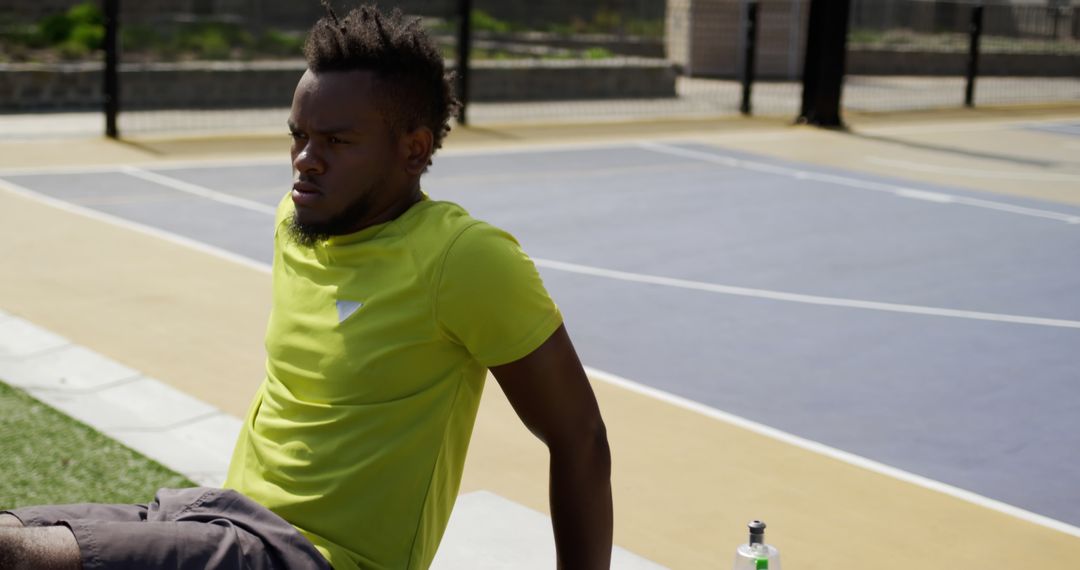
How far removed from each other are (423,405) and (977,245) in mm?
8814

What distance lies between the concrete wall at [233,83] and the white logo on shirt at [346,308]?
16353 millimetres

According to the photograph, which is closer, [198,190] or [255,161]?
[198,190]

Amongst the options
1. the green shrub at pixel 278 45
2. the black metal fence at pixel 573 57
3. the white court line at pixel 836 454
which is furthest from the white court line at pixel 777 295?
the green shrub at pixel 278 45

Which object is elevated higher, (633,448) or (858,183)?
(858,183)

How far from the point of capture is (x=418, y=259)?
8.81 ft

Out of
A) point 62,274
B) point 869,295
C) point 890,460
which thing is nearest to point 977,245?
point 869,295

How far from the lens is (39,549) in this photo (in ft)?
7.36

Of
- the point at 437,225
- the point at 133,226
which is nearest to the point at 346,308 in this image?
the point at 437,225

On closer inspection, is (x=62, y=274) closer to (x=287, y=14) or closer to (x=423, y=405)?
(x=423, y=405)

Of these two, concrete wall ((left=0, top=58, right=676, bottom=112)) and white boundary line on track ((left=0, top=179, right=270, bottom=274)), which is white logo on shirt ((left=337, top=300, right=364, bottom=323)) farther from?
concrete wall ((left=0, top=58, right=676, bottom=112))

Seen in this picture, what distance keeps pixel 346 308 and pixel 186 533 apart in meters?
0.56

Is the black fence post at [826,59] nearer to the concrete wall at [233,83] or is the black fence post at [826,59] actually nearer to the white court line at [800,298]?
the concrete wall at [233,83]

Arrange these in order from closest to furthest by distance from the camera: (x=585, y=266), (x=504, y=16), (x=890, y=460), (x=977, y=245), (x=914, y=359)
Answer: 1. (x=890, y=460)
2. (x=914, y=359)
3. (x=585, y=266)
4. (x=977, y=245)
5. (x=504, y=16)

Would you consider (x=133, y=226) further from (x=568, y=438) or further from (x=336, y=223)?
(x=568, y=438)
